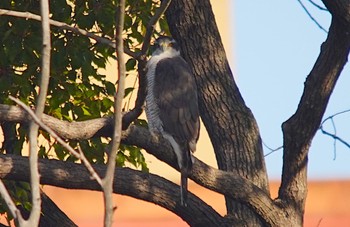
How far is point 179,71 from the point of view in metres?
6.98

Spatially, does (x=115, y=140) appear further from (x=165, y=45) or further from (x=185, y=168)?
(x=165, y=45)

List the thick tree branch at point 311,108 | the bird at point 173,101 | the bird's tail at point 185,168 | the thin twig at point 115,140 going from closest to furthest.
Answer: the thin twig at point 115,140
the bird's tail at point 185,168
the thick tree branch at point 311,108
the bird at point 173,101

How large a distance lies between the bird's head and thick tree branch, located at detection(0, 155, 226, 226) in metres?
1.18

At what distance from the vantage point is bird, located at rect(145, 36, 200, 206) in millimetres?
6652

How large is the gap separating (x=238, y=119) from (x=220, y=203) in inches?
346

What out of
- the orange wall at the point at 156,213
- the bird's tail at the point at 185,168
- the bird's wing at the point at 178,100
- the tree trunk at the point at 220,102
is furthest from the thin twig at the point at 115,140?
the orange wall at the point at 156,213

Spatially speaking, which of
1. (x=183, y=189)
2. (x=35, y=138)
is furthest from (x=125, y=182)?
(x=35, y=138)

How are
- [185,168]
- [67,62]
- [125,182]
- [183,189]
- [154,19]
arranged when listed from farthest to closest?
1. [67,62]
2. [183,189]
3. [125,182]
4. [185,168]
5. [154,19]

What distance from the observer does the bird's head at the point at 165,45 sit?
7.22 m

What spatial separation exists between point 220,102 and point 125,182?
100 cm

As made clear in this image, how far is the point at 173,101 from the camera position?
22.9 ft

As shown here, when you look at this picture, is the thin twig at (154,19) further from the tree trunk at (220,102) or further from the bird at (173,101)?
the tree trunk at (220,102)

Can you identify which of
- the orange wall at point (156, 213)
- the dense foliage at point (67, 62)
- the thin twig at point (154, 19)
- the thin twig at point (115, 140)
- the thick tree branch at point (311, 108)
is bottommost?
the thin twig at point (115, 140)

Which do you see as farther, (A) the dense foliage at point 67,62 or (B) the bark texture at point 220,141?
(A) the dense foliage at point 67,62
